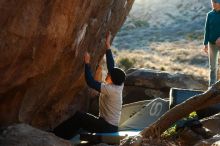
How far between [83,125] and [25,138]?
2259mm

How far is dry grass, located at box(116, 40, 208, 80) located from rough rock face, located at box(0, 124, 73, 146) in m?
21.4

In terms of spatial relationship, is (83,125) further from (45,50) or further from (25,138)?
(25,138)

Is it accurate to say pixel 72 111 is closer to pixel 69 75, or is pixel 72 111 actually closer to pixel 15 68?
pixel 69 75

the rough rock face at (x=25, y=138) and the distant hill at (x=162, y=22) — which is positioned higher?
the rough rock face at (x=25, y=138)

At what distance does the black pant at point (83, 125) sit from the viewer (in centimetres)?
1027

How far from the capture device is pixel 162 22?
152 feet

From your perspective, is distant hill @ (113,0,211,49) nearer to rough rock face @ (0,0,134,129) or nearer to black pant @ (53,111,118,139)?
rough rock face @ (0,0,134,129)

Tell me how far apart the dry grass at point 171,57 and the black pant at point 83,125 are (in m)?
19.5

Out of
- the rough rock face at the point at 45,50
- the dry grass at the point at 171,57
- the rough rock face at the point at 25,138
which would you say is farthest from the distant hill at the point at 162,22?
the rough rock face at the point at 25,138

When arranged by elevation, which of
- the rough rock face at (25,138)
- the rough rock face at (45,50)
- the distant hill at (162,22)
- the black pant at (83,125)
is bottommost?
the distant hill at (162,22)

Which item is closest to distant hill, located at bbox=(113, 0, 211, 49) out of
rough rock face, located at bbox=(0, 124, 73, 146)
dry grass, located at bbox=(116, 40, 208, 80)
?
dry grass, located at bbox=(116, 40, 208, 80)

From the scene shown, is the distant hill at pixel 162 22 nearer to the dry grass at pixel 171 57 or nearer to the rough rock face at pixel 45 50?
the dry grass at pixel 171 57

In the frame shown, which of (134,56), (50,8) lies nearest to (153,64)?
(134,56)

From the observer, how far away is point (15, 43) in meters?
8.24
